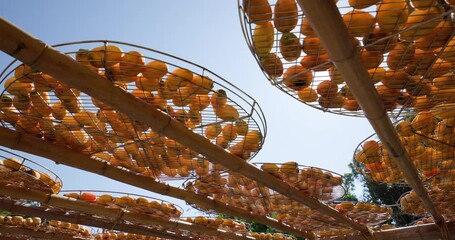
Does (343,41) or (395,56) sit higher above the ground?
(395,56)

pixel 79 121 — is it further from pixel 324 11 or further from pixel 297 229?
pixel 297 229

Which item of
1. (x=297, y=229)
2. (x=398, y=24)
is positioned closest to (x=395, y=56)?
(x=398, y=24)

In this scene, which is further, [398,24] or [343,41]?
[398,24]

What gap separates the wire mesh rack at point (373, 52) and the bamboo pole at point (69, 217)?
394 centimetres

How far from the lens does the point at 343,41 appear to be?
4.44ft

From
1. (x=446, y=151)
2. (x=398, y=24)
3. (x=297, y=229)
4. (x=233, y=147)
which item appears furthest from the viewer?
(x=297, y=229)

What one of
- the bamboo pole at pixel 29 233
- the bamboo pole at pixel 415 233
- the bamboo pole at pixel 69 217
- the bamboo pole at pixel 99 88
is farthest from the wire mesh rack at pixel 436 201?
the bamboo pole at pixel 29 233

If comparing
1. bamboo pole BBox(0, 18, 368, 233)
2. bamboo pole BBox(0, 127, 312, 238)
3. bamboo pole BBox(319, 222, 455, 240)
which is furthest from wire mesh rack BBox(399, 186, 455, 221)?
bamboo pole BBox(0, 18, 368, 233)

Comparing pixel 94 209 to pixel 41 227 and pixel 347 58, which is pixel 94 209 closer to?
pixel 41 227

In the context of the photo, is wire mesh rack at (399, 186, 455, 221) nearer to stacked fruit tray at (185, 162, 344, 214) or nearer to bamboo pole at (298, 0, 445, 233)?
stacked fruit tray at (185, 162, 344, 214)

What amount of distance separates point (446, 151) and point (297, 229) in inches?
133

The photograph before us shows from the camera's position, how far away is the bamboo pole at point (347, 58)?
1.23m

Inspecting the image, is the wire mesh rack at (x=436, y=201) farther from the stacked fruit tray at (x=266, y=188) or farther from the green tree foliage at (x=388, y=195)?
the green tree foliage at (x=388, y=195)

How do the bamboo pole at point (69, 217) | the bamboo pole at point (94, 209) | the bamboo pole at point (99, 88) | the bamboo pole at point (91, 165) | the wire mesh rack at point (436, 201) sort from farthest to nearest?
1. the bamboo pole at point (69, 217)
2. the wire mesh rack at point (436, 201)
3. the bamboo pole at point (94, 209)
4. the bamboo pole at point (91, 165)
5. the bamboo pole at point (99, 88)
